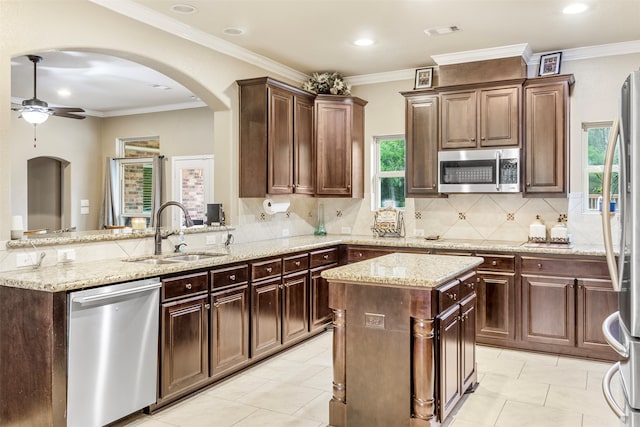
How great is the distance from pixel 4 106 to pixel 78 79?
3719mm

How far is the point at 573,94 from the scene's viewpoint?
4.96m

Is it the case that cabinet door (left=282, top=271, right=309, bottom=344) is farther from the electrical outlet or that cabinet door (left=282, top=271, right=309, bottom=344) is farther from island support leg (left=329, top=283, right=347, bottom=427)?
the electrical outlet

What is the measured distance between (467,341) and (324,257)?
6.66 feet

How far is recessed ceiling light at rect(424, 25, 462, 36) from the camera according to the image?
171 inches

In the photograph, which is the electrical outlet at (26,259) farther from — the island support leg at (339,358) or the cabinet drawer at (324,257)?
the cabinet drawer at (324,257)

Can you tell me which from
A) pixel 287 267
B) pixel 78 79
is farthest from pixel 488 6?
pixel 78 79

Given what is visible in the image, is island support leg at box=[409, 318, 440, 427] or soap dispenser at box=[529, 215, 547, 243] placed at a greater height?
soap dispenser at box=[529, 215, 547, 243]

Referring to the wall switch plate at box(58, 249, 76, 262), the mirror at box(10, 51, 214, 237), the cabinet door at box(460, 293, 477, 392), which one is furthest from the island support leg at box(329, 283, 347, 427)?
the mirror at box(10, 51, 214, 237)

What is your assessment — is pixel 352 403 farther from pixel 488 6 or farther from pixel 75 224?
pixel 75 224

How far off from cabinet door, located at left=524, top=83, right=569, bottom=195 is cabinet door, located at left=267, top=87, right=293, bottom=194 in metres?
2.35

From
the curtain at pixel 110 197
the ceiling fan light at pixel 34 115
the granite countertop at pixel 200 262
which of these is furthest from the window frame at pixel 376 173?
the curtain at pixel 110 197

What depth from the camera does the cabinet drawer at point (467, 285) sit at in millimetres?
3253

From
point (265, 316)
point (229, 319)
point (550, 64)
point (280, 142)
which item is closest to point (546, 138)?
point (550, 64)

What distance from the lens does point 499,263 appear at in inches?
182
